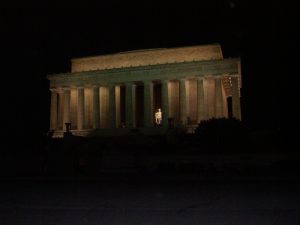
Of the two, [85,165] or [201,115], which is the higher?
[201,115]

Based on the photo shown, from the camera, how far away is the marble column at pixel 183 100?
49812 mm

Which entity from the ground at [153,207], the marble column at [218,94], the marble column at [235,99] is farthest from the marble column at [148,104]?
the ground at [153,207]

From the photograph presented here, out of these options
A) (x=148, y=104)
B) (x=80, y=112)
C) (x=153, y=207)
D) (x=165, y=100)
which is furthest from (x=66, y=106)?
(x=153, y=207)

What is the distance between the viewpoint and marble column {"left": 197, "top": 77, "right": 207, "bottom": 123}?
1943 inches

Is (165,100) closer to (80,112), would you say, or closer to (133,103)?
(133,103)

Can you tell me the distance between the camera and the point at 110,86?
52812 millimetres

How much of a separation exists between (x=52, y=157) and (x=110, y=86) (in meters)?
21.2

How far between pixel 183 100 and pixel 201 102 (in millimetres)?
2091

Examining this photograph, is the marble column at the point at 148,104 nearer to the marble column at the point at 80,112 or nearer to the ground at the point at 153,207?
the marble column at the point at 80,112

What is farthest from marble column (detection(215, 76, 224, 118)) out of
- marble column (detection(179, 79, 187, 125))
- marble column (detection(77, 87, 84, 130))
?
marble column (detection(77, 87, 84, 130))

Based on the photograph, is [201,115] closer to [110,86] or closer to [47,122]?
[110,86]

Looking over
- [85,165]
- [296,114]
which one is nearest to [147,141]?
[85,165]

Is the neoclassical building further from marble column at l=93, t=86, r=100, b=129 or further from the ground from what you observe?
the ground

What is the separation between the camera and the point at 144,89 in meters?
51.8
